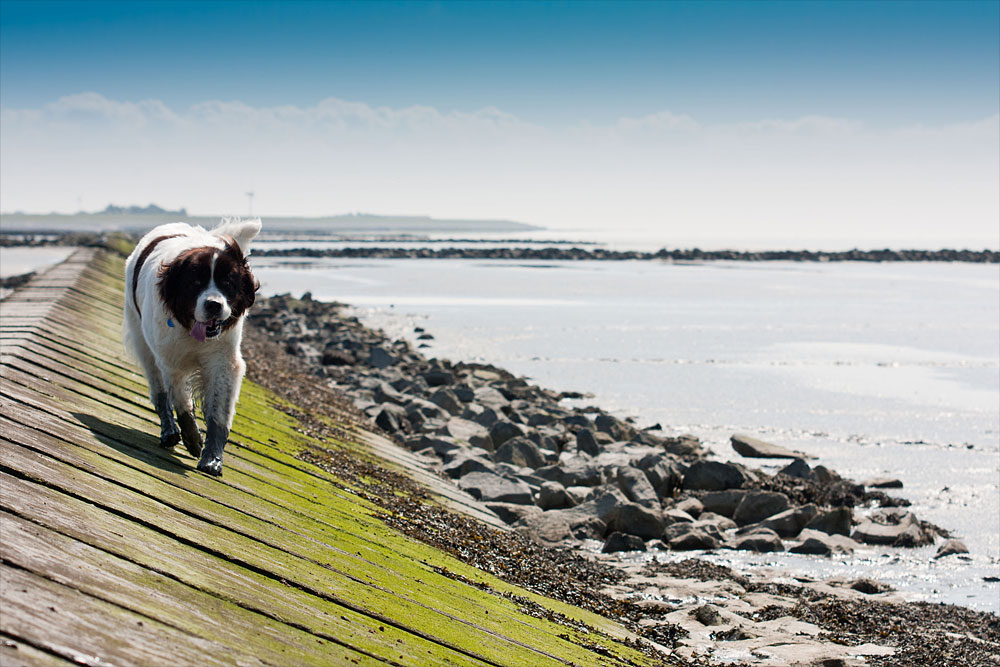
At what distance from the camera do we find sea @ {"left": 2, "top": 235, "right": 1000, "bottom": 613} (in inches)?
564

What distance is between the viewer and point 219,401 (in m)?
7.95

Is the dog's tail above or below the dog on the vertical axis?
above

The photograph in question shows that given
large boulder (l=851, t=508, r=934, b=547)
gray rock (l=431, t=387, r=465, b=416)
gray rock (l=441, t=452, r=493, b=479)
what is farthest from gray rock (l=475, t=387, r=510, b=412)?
large boulder (l=851, t=508, r=934, b=547)

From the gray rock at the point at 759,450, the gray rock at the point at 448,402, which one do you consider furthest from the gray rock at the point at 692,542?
the gray rock at the point at 448,402

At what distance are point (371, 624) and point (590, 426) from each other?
14462 millimetres

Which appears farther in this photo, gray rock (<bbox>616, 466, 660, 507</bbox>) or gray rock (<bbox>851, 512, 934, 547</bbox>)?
gray rock (<bbox>616, 466, 660, 507</bbox>)

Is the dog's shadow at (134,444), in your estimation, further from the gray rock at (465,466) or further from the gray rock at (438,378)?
the gray rock at (438,378)

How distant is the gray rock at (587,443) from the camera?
709 inches

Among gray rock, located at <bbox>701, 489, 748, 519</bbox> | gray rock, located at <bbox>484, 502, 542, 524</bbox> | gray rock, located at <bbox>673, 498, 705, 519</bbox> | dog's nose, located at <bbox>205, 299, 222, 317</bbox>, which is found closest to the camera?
dog's nose, located at <bbox>205, 299, 222, 317</bbox>

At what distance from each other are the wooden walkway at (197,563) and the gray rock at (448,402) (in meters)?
10.4

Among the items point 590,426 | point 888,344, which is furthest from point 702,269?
point 590,426

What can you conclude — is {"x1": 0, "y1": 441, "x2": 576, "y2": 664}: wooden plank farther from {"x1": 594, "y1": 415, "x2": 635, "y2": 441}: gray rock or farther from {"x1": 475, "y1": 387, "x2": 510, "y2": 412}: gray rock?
{"x1": 475, "y1": 387, "x2": 510, "y2": 412}: gray rock

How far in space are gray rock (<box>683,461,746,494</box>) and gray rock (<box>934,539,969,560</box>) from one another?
3354mm

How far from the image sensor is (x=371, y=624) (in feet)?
18.3
